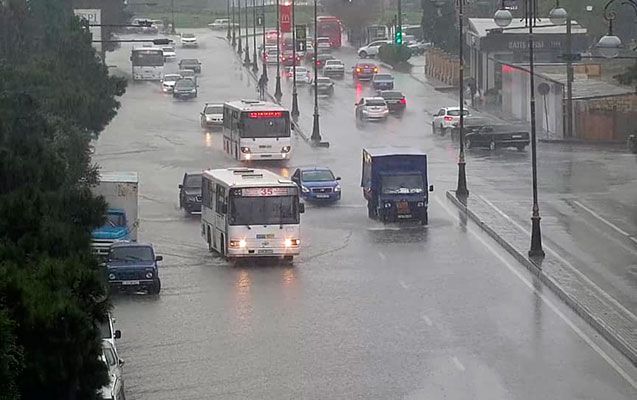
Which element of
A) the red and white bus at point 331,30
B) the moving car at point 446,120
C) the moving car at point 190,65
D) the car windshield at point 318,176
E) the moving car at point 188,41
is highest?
the red and white bus at point 331,30

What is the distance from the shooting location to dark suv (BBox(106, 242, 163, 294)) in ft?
131

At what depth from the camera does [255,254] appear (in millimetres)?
44188

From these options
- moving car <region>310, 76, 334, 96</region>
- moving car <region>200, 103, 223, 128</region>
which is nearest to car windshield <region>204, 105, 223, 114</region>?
moving car <region>200, 103, 223, 128</region>

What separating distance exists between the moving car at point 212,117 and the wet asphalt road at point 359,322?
72.6 feet

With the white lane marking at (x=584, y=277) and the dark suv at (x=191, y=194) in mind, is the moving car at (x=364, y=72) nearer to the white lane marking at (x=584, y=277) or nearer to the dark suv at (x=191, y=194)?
the dark suv at (x=191, y=194)

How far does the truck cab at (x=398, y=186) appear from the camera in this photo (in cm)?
5084

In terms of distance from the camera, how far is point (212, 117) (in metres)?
82.3

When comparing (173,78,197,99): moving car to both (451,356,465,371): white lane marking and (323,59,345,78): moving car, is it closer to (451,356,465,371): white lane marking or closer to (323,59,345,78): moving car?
(323,59,345,78): moving car

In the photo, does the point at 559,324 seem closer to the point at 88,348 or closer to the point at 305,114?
the point at 88,348

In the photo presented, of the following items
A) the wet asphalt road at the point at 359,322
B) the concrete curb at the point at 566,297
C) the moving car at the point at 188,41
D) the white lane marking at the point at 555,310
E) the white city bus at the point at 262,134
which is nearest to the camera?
the wet asphalt road at the point at 359,322

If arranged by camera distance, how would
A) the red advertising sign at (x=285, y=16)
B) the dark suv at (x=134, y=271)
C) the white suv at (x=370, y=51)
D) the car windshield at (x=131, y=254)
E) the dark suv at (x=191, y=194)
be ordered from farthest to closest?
the white suv at (x=370, y=51), the red advertising sign at (x=285, y=16), the dark suv at (x=191, y=194), the car windshield at (x=131, y=254), the dark suv at (x=134, y=271)

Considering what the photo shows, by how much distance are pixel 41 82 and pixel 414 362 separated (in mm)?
23942

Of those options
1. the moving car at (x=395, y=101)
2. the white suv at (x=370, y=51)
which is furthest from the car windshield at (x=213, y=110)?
the white suv at (x=370, y=51)

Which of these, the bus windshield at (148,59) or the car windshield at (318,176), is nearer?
the car windshield at (318,176)
